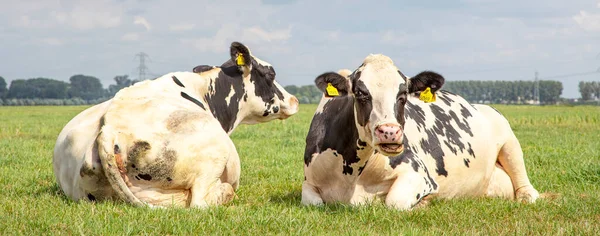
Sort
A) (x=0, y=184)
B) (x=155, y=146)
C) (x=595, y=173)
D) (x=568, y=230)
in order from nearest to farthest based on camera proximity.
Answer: (x=568, y=230) < (x=155, y=146) < (x=0, y=184) < (x=595, y=173)

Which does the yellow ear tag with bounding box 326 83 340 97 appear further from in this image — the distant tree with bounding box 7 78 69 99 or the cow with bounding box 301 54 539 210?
the distant tree with bounding box 7 78 69 99

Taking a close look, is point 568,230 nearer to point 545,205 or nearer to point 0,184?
point 545,205

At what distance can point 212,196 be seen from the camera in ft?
24.2

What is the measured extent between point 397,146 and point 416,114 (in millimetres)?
2115

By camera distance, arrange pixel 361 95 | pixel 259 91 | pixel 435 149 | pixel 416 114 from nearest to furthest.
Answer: pixel 361 95 < pixel 435 149 < pixel 416 114 < pixel 259 91

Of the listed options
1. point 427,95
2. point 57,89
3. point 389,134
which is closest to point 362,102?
point 389,134

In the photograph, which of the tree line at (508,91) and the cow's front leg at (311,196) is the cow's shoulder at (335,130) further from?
Result: the tree line at (508,91)

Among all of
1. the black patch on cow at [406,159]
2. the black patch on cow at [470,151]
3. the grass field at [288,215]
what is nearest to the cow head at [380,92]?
the black patch on cow at [406,159]

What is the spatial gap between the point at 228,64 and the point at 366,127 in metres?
4.27

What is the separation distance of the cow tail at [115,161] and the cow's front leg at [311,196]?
166 cm

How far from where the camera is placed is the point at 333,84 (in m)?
6.81

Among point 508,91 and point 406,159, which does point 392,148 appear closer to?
point 406,159

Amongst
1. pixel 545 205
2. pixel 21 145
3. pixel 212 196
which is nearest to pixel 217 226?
pixel 212 196

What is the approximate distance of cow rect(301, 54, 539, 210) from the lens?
6461mm
